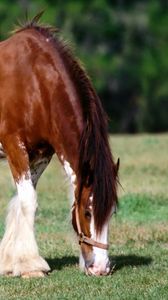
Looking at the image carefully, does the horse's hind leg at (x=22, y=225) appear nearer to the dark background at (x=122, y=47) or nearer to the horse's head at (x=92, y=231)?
the horse's head at (x=92, y=231)

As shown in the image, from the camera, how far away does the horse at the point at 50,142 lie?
804 cm

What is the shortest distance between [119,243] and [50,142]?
196cm

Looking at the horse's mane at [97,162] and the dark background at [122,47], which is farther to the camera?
the dark background at [122,47]

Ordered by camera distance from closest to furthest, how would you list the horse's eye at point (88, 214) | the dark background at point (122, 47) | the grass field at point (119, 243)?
1. the grass field at point (119, 243)
2. the horse's eye at point (88, 214)
3. the dark background at point (122, 47)

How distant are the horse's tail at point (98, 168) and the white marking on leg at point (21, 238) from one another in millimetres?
515

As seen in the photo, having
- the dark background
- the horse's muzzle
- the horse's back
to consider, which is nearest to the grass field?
the horse's muzzle

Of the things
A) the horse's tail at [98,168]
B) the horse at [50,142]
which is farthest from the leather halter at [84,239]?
the horse's tail at [98,168]

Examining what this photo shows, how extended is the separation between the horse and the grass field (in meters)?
0.21

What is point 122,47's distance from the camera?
4272 centimetres

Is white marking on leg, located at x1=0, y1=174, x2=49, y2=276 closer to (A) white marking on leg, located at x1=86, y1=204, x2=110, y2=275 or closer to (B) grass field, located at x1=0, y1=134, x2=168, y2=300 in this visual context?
Result: (B) grass field, located at x1=0, y1=134, x2=168, y2=300

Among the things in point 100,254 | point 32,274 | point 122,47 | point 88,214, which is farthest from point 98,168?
point 122,47

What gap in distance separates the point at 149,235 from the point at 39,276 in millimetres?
2251

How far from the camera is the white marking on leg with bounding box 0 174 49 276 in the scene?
8.28 metres

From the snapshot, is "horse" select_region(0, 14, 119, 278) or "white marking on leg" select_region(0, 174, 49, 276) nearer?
"horse" select_region(0, 14, 119, 278)
